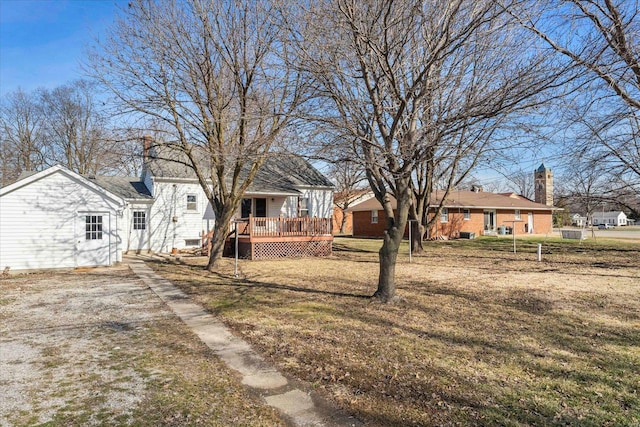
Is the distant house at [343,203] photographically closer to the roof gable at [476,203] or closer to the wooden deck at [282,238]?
the roof gable at [476,203]

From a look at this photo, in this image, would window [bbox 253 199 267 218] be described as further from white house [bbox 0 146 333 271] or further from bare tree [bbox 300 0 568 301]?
bare tree [bbox 300 0 568 301]

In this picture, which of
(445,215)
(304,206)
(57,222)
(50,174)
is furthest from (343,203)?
(50,174)

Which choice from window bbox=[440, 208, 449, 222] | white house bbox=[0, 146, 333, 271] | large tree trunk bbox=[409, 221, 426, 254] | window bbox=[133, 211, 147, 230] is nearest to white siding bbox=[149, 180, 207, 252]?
white house bbox=[0, 146, 333, 271]

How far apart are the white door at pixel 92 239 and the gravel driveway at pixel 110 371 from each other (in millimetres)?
6167

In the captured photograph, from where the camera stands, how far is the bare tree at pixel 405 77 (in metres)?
6.11

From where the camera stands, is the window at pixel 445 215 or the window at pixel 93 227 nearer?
the window at pixel 93 227

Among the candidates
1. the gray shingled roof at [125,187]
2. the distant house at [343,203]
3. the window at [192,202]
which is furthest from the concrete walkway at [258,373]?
the distant house at [343,203]

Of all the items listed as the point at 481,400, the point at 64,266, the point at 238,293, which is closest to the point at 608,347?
the point at 481,400

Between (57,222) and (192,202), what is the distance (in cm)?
685

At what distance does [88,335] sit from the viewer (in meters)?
6.12

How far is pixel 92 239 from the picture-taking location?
14.5 metres

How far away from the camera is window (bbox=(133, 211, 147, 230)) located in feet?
62.7

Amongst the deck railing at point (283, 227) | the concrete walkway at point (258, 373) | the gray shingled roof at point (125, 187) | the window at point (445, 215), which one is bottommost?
the concrete walkway at point (258, 373)

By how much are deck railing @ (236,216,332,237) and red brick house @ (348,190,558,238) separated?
12055mm
